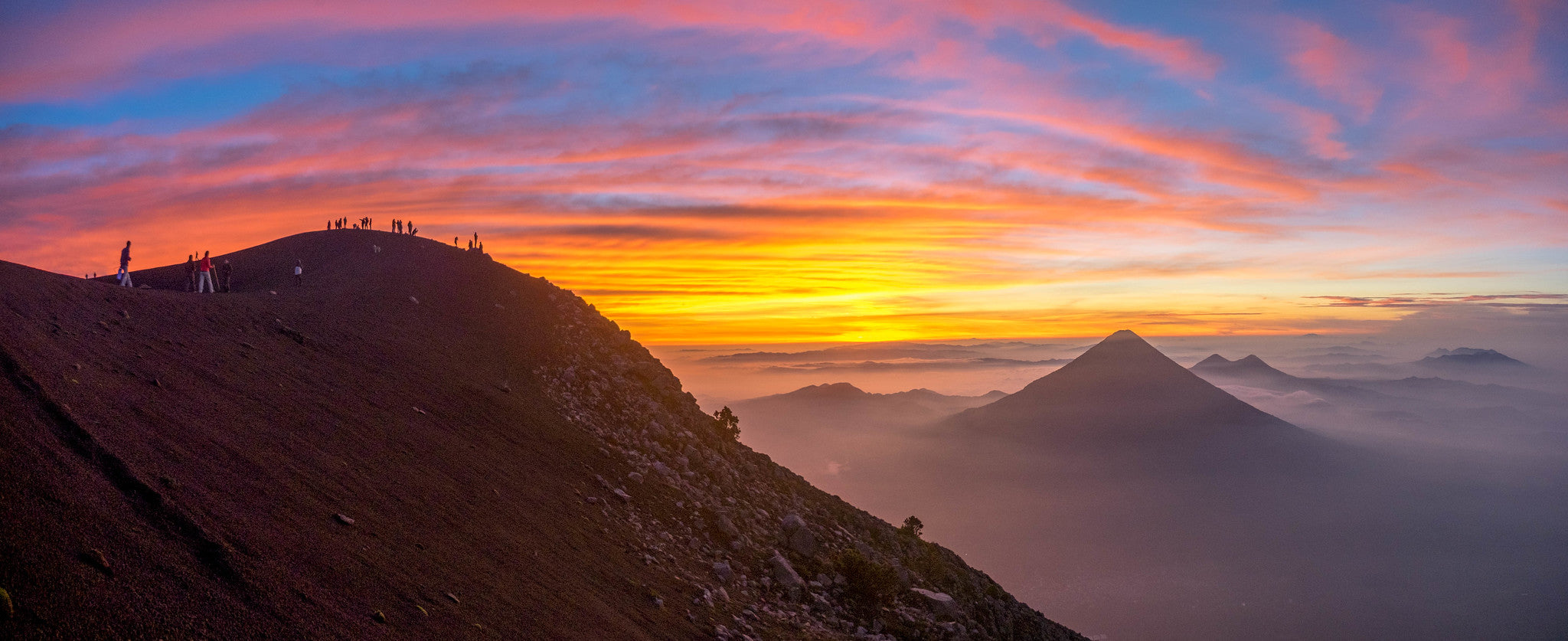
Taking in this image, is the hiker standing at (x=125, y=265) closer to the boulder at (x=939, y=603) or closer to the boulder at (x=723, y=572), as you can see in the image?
the boulder at (x=723, y=572)

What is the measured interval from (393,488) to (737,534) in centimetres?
1297

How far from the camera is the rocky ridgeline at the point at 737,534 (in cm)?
2495

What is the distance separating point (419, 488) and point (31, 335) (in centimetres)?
946

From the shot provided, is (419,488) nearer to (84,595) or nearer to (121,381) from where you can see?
(121,381)

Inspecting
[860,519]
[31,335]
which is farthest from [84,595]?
[860,519]

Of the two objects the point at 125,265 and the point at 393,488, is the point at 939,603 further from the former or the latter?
the point at 125,265

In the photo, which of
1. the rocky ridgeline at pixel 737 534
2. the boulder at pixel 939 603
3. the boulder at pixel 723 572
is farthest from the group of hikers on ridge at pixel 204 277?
the boulder at pixel 939 603

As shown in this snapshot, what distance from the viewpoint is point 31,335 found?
1762 centimetres

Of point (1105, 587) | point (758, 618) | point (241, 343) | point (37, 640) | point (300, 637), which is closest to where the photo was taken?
point (37, 640)

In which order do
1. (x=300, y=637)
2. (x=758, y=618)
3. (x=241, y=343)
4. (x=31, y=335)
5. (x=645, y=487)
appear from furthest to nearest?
1. (x=645, y=487)
2. (x=241, y=343)
3. (x=758, y=618)
4. (x=31, y=335)
5. (x=300, y=637)

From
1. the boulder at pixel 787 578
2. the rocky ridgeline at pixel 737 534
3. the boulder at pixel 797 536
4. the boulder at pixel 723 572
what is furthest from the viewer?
the boulder at pixel 797 536

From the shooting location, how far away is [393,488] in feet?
64.8

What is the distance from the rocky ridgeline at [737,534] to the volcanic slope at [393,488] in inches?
5.1

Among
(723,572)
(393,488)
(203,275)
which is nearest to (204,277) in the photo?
(203,275)
